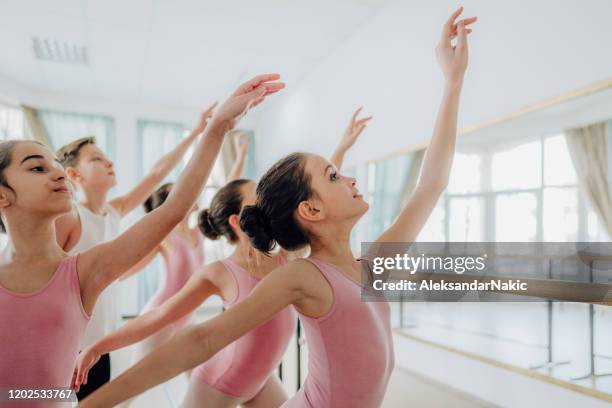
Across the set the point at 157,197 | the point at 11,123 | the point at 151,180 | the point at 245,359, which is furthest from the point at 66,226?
the point at 11,123

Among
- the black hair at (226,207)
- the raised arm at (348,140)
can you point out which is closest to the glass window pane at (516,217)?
the raised arm at (348,140)

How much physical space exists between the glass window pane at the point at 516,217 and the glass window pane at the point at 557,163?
0.14 metres

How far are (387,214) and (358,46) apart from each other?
1.54m

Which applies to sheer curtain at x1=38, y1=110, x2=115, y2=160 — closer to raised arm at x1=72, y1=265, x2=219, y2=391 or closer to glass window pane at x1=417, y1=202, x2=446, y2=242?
glass window pane at x1=417, y1=202, x2=446, y2=242

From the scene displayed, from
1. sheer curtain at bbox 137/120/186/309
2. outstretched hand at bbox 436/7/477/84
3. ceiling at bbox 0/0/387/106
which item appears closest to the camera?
outstretched hand at bbox 436/7/477/84

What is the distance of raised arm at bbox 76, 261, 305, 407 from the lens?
30.0 inches

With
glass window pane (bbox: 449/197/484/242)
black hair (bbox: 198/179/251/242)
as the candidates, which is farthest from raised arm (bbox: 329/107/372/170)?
glass window pane (bbox: 449/197/484/242)

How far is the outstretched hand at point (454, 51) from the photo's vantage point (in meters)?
1.25

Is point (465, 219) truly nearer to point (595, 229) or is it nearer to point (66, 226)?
point (595, 229)

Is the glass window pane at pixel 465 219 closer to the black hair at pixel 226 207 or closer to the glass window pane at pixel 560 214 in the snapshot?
the glass window pane at pixel 560 214

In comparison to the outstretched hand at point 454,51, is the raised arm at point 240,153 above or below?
below

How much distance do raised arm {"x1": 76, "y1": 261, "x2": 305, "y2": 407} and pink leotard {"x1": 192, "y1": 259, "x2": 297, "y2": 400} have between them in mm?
557

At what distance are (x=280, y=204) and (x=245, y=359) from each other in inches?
25.6

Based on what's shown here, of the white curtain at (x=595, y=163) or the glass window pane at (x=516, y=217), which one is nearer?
the white curtain at (x=595, y=163)
